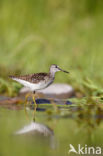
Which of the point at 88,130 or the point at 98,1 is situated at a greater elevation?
the point at 98,1

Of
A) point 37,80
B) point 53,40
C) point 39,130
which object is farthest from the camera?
point 53,40

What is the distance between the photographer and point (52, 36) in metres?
8.87

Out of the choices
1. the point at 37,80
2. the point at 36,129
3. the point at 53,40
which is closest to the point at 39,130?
the point at 36,129

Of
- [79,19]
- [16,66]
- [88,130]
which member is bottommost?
[88,130]

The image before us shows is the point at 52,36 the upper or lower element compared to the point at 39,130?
upper

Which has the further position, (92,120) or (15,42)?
(15,42)

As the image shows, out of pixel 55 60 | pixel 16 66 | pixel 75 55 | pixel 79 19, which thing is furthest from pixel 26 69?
pixel 79 19

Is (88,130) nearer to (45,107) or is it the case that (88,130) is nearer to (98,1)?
(45,107)

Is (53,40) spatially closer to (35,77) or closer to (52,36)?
(52,36)

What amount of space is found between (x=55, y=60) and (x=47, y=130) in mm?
4166

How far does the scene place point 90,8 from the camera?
9.12m

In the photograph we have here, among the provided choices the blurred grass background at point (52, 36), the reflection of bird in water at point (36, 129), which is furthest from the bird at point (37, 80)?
the blurred grass background at point (52, 36)

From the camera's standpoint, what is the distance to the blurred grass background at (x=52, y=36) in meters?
6.64

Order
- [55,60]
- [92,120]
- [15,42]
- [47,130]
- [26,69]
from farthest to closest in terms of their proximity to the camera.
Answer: [15,42]
[55,60]
[26,69]
[92,120]
[47,130]
